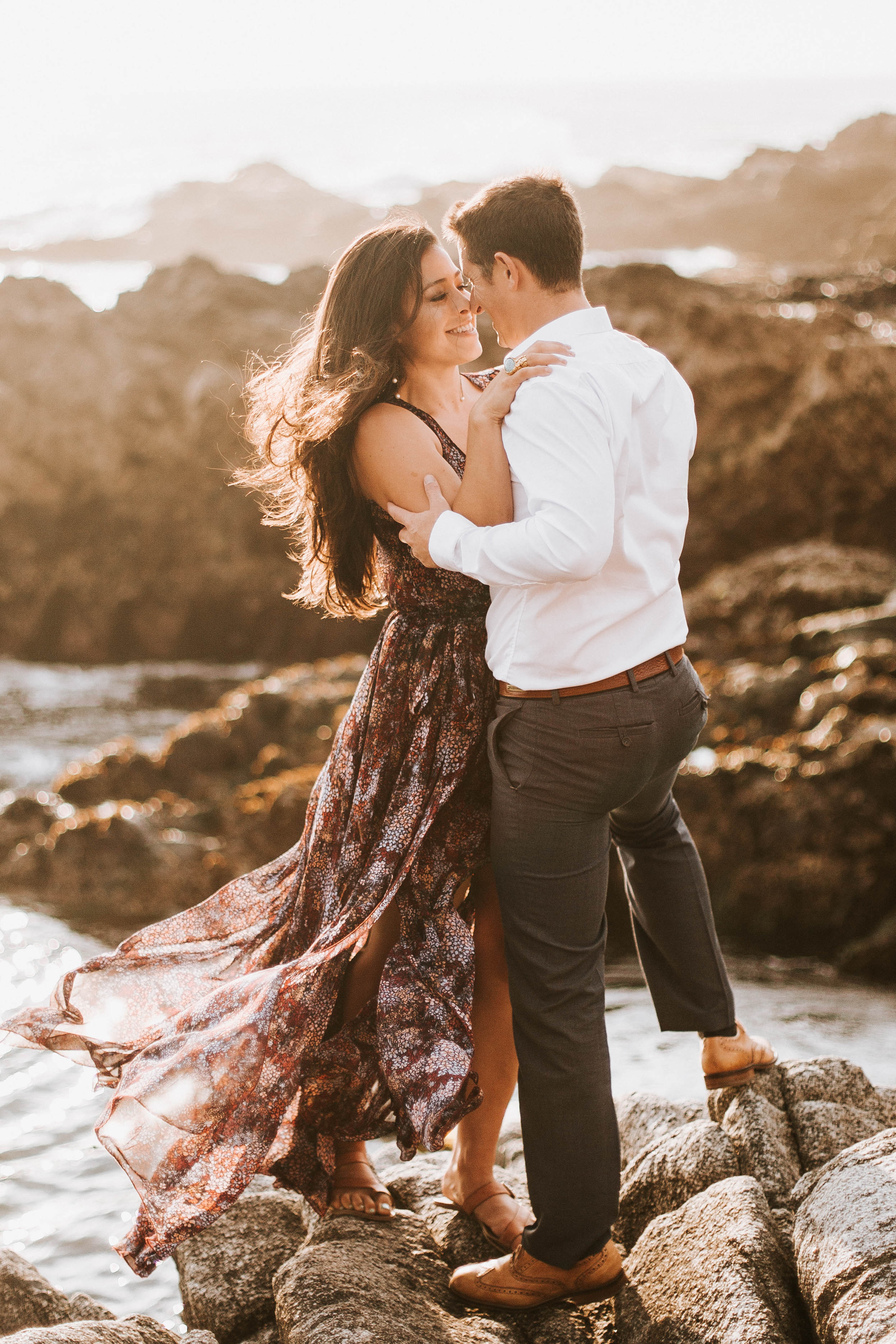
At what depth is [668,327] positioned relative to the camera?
14062 millimetres

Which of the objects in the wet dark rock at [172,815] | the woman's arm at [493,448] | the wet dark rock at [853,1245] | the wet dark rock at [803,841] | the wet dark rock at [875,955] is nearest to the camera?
the wet dark rock at [853,1245]

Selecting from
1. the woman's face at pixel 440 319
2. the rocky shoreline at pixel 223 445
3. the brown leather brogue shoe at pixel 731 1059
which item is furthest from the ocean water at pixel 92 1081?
the rocky shoreline at pixel 223 445

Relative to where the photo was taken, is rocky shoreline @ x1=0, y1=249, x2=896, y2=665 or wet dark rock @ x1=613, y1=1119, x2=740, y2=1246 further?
rocky shoreline @ x1=0, y1=249, x2=896, y2=665

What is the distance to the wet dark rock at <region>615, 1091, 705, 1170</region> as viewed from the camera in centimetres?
315

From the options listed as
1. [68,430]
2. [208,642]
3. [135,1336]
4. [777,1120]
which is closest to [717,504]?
[208,642]

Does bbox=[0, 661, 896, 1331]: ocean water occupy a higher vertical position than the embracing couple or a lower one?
lower

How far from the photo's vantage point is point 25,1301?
2.65 m

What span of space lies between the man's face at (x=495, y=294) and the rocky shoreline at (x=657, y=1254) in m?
1.74

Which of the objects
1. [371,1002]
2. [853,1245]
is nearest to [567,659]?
[371,1002]

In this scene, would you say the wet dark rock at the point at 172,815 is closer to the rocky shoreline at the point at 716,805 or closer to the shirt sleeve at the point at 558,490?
the rocky shoreline at the point at 716,805

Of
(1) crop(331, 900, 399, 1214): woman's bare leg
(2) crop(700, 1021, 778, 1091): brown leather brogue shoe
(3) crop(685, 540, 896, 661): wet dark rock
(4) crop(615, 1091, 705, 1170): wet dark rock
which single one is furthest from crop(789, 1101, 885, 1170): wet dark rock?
(3) crop(685, 540, 896, 661): wet dark rock

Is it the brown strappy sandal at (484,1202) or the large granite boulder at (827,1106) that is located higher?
the large granite boulder at (827,1106)

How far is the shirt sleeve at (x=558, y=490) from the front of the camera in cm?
188

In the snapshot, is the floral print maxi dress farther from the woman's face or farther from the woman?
the woman's face
